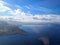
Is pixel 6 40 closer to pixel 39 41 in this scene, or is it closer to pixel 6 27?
pixel 6 27

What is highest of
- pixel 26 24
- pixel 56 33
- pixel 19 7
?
pixel 19 7

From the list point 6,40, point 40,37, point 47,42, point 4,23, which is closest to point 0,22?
point 4,23

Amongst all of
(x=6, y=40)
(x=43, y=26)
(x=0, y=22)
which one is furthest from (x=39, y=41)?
(x=0, y=22)

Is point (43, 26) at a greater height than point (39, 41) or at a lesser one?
greater

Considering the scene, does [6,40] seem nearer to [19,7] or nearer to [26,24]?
[26,24]

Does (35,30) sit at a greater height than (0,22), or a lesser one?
lesser

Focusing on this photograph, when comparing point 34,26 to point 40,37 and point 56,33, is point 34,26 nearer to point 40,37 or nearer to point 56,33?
point 40,37

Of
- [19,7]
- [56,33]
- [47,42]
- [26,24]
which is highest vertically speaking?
[19,7]

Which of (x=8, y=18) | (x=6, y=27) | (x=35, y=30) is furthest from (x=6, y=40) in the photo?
(x=35, y=30)
